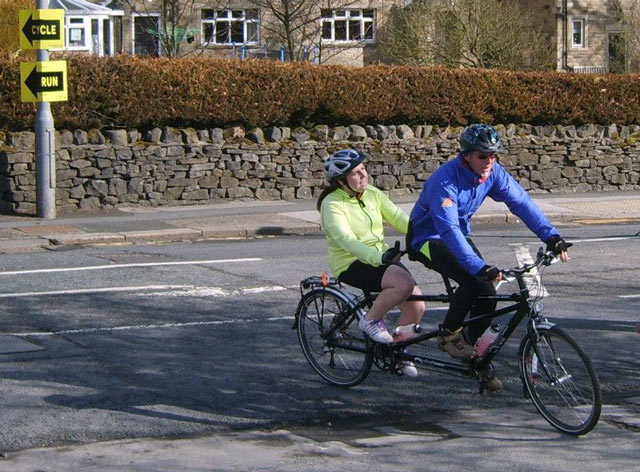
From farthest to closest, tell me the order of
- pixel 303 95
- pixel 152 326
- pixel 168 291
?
pixel 303 95 < pixel 168 291 < pixel 152 326

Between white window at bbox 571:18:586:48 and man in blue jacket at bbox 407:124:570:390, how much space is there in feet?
130

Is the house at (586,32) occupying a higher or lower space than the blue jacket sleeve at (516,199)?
higher

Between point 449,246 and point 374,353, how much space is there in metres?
1.08

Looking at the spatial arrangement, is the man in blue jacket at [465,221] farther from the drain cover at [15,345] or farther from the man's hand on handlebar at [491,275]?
the drain cover at [15,345]

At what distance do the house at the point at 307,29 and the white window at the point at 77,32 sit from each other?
0.11 feet

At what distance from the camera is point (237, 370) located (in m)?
8.34

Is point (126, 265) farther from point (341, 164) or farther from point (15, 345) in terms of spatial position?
point (341, 164)

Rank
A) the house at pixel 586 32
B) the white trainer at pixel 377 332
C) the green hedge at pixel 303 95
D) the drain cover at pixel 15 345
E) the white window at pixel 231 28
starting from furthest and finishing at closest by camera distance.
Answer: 1. the house at pixel 586 32
2. the white window at pixel 231 28
3. the green hedge at pixel 303 95
4. the drain cover at pixel 15 345
5. the white trainer at pixel 377 332

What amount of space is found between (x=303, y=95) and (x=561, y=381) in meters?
15.2

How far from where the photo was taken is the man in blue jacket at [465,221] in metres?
6.88

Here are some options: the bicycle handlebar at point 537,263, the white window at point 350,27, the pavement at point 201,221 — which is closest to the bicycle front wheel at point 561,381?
the bicycle handlebar at point 537,263

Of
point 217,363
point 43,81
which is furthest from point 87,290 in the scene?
point 43,81

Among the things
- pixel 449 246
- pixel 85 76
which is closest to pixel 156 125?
pixel 85 76

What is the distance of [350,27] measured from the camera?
43500 mm
